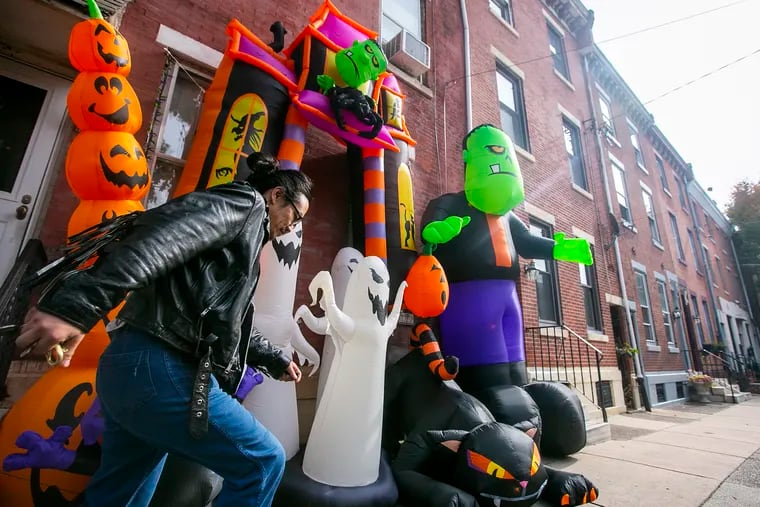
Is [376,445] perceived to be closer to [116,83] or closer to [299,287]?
[299,287]

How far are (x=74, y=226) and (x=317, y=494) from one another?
225 centimetres

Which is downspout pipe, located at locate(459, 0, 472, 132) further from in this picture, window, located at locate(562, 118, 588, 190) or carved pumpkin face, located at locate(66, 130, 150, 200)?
carved pumpkin face, located at locate(66, 130, 150, 200)

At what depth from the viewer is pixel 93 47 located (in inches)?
98.6

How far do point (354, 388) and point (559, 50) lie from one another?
Answer: 488 inches

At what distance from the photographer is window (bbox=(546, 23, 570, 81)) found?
11094 millimetres

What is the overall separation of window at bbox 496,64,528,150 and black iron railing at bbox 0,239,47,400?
8.28 meters

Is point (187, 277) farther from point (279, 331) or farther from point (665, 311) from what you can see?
point (665, 311)

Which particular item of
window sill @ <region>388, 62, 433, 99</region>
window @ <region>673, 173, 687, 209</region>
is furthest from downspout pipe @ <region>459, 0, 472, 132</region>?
window @ <region>673, 173, 687, 209</region>

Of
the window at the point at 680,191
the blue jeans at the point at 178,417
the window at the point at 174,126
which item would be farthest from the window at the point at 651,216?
the blue jeans at the point at 178,417

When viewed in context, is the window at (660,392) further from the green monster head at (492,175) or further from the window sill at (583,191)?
the green monster head at (492,175)

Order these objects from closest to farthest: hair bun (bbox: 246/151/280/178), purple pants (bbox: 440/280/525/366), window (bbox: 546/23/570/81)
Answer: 1. hair bun (bbox: 246/151/280/178)
2. purple pants (bbox: 440/280/525/366)
3. window (bbox: 546/23/570/81)

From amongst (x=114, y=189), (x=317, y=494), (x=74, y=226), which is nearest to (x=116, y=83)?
(x=114, y=189)

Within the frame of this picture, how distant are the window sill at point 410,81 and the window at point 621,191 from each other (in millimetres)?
8684

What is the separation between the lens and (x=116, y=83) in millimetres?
2537
